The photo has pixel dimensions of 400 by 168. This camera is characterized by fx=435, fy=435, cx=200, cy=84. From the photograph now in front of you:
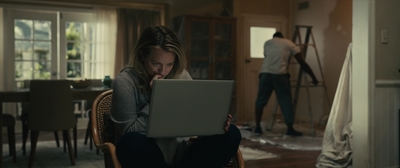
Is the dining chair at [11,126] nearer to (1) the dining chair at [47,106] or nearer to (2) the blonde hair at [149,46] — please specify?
(1) the dining chair at [47,106]

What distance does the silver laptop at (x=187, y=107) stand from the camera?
55.7 inches

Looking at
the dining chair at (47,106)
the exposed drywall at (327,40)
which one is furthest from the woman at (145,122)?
the exposed drywall at (327,40)

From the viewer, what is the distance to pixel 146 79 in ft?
5.60

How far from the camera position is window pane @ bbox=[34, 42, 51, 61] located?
6105 millimetres

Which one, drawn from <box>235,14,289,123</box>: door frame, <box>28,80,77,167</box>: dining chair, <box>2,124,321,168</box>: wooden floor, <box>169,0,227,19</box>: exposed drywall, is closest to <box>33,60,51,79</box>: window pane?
<box>169,0,227,19</box>: exposed drywall

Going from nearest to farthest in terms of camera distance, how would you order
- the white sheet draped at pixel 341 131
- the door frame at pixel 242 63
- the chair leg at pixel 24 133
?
the white sheet draped at pixel 341 131 → the chair leg at pixel 24 133 → the door frame at pixel 242 63

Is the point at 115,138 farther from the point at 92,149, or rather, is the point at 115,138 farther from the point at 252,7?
the point at 252,7

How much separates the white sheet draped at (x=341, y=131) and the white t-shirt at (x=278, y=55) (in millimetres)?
1768

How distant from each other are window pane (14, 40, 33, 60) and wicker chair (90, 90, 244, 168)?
4.57 m

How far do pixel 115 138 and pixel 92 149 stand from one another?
A: 9.58 ft

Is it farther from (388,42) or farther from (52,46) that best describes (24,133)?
(388,42)

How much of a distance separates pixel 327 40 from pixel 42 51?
4.20m

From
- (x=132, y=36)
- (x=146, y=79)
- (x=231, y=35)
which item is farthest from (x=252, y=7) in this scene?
(x=146, y=79)

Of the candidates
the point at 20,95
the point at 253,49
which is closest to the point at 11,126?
the point at 20,95
